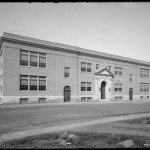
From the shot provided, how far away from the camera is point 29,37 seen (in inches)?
1008

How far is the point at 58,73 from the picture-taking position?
2823cm

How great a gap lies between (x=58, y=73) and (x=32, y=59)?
506 cm

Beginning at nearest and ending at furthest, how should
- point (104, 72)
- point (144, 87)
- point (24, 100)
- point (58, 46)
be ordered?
point (24, 100), point (58, 46), point (104, 72), point (144, 87)

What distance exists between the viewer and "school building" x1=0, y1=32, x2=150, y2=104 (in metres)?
23.5

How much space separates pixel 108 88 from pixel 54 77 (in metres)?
13.4

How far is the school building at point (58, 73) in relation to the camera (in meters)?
23.5

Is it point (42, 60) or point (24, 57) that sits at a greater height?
point (24, 57)

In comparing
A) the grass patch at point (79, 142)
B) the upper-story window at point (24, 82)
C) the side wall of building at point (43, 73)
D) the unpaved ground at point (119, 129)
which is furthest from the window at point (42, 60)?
the grass patch at point (79, 142)

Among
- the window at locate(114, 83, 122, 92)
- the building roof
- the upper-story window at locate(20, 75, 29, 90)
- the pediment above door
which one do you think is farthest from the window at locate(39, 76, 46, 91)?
the window at locate(114, 83, 122, 92)

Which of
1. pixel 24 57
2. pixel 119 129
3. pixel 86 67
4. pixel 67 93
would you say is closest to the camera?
pixel 119 129

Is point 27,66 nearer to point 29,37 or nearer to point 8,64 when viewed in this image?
point 8,64

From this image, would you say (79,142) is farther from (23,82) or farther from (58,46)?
(58,46)

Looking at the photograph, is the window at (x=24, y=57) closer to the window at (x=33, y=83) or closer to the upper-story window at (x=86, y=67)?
the window at (x=33, y=83)

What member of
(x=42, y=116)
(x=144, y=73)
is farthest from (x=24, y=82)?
(x=144, y=73)
